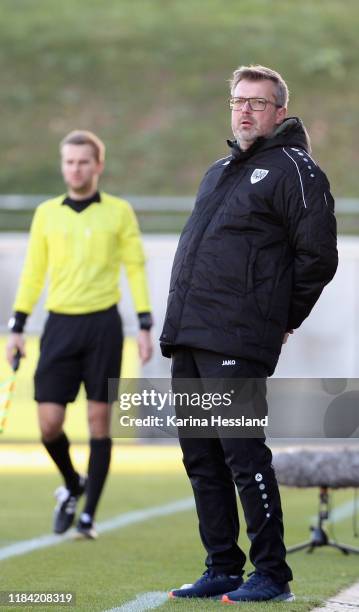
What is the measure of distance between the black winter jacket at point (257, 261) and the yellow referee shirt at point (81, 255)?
2789 millimetres

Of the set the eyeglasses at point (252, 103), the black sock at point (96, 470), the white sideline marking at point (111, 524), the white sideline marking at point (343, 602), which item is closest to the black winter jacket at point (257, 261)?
the eyeglasses at point (252, 103)

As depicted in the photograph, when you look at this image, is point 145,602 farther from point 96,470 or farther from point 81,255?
point 81,255

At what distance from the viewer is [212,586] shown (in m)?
5.77

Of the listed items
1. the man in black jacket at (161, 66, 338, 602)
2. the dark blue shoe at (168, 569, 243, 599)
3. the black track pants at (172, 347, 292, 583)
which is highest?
the man in black jacket at (161, 66, 338, 602)

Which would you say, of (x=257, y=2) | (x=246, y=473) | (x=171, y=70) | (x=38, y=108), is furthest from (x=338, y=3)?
(x=246, y=473)

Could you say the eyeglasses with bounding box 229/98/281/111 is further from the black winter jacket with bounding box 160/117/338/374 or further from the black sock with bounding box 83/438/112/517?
the black sock with bounding box 83/438/112/517

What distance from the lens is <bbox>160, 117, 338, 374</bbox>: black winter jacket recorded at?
5547 millimetres

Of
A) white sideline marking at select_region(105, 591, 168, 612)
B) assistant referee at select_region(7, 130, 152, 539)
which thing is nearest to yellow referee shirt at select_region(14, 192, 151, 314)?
assistant referee at select_region(7, 130, 152, 539)

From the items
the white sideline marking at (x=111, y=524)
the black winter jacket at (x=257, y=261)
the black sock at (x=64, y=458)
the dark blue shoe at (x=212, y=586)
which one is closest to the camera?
the black winter jacket at (x=257, y=261)

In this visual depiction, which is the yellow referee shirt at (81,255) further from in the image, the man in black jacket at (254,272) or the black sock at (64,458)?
the man in black jacket at (254,272)

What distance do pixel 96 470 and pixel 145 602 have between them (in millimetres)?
2748

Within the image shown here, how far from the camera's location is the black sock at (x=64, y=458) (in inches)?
339

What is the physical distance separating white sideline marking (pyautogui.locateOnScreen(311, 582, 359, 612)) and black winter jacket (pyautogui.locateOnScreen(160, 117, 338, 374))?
3.05 ft

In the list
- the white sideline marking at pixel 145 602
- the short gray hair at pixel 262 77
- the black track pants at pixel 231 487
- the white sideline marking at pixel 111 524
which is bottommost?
the white sideline marking at pixel 111 524
